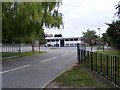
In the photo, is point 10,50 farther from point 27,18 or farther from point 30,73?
point 30,73

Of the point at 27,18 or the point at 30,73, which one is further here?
the point at 27,18

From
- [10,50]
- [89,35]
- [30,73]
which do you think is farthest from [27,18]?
[89,35]

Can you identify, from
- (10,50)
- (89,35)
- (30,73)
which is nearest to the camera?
(30,73)

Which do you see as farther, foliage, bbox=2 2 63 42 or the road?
→ foliage, bbox=2 2 63 42

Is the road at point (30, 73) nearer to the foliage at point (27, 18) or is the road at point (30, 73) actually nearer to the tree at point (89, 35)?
the foliage at point (27, 18)

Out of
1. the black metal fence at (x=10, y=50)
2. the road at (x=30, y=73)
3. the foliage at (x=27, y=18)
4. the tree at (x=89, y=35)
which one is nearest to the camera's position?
the road at (x=30, y=73)

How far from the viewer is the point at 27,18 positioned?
16.4 m

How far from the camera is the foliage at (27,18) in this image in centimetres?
1537

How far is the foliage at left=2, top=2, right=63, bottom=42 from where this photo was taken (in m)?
15.4

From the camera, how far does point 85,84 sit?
22.5ft

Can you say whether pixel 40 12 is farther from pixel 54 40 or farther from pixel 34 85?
pixel 54 40

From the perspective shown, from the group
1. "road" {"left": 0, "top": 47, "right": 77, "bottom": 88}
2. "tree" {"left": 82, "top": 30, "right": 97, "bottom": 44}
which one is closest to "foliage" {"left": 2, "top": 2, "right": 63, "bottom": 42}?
"road" {"left": 0, "top": 47, "right": 77, "bottom": 88}

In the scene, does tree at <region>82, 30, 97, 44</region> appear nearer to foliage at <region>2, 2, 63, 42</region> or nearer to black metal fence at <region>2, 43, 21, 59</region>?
black metal fence at <region>2, 43, 21, 59</region>

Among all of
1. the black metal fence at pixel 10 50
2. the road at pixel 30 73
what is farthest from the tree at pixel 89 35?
the road at pixel 30 73
